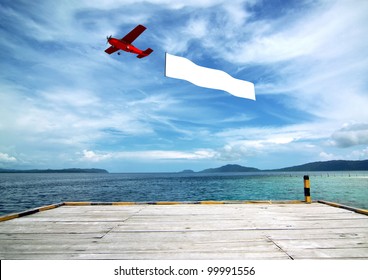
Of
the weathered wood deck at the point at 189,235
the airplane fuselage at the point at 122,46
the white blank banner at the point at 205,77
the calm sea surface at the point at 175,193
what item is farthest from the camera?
the calm sea surface at the point at 175,193

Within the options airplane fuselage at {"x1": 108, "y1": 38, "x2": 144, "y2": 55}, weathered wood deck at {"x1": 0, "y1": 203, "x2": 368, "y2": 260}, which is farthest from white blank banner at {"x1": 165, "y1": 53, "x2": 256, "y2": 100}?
airplane fuselage at {"x1": 108, "y1": 38, "x2": 144, "y2": 55}

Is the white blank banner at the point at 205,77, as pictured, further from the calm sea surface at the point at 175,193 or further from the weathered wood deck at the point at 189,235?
the calm sea surface at the point at 175,193

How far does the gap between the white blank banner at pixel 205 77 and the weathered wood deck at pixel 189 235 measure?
2448mm

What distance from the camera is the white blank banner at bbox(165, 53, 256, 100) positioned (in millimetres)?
1885

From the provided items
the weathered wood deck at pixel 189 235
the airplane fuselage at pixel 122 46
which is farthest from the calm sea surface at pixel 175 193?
the weathered wood deck at pixel 189 235

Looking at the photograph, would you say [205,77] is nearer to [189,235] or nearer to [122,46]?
[189,235]

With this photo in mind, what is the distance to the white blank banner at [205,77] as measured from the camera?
6.18 ft

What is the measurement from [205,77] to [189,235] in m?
3.39

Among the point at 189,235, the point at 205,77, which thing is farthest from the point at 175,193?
the point at 205,77

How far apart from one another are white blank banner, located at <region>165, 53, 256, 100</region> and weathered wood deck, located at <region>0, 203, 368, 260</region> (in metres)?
2.45

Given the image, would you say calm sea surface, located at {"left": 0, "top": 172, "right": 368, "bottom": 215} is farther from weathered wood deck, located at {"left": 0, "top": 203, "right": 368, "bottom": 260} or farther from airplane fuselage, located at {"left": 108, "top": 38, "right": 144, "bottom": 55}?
weathered wood deck, located at {"left": 0, "top": 203, "right": 368, "bottom": 260}

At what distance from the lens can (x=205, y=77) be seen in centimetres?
210
